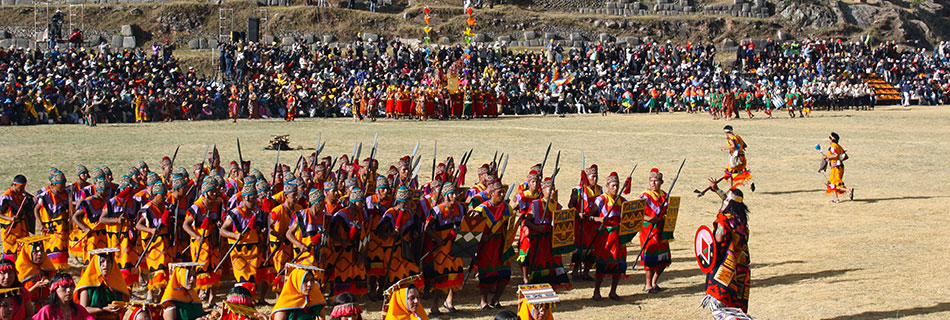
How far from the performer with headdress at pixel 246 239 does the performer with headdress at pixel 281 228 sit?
152mm

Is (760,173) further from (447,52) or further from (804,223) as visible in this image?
(447,52)

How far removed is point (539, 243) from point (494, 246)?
1.48 ft

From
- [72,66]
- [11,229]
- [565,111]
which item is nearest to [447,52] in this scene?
[565,111]

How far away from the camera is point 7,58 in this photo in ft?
130

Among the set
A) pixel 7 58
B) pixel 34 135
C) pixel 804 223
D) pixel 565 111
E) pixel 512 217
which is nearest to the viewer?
pixel 512 217

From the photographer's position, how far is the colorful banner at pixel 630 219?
32.8ft

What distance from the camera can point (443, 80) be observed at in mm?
41969

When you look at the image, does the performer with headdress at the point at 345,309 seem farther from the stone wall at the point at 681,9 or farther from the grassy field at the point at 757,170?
the stone wall at the point at 681,9

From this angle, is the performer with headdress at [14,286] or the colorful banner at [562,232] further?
the colorful banner at [562,232]

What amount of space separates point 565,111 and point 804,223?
31.0 meters

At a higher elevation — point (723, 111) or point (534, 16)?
point (534, 16)

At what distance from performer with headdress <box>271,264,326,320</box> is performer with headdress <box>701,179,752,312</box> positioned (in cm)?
300

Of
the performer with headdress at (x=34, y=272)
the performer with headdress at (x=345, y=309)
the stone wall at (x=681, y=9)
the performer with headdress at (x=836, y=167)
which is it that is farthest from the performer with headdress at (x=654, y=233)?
the stone wall at (x=681, y=9)

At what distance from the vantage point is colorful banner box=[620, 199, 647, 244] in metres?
9.99
